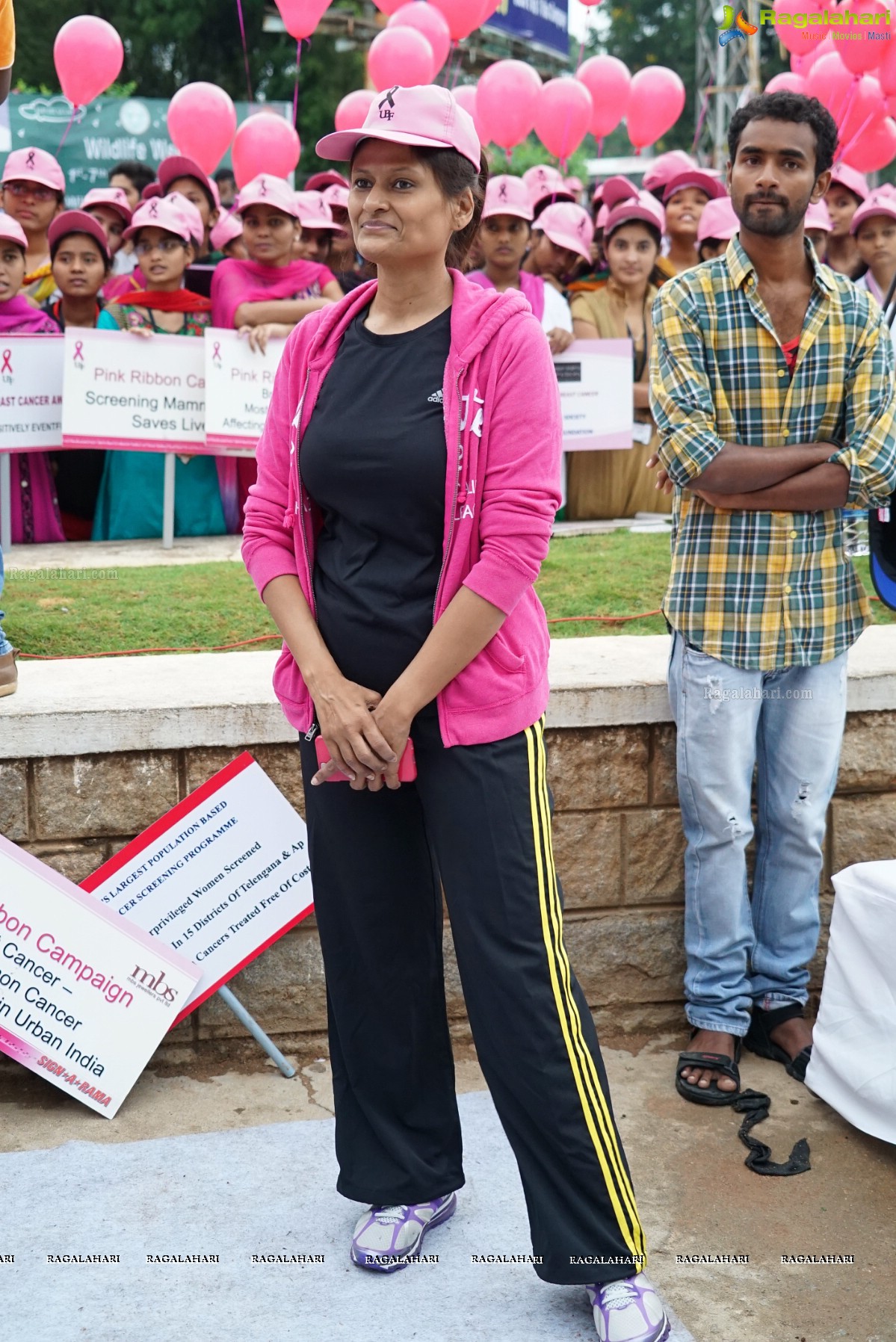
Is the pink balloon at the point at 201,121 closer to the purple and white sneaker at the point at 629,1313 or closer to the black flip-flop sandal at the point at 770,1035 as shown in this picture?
the black flip-flop sandal at the point at 770,1035

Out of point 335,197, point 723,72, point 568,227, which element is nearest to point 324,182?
point 335,197

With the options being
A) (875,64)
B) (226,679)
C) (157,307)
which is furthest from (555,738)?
(875,64)

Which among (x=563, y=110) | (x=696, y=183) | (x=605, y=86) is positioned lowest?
(x=696, y=183)

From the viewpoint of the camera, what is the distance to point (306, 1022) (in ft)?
12.2

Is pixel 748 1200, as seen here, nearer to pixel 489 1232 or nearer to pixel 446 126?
pixel 489 1232

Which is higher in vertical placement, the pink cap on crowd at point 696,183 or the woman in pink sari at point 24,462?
the pink cap on crowd at point 696,183

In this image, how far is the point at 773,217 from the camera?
10.9 ft

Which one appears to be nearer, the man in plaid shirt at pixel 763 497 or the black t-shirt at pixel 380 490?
the black t-shirt at pixel 380 490

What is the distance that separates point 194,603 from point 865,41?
23.6 feet

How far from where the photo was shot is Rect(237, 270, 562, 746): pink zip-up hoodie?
2.39 meters

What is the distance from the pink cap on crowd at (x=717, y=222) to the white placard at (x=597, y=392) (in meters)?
0.73

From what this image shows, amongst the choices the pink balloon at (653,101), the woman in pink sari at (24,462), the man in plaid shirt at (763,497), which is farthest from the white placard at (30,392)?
the pink balloon at (653,101)

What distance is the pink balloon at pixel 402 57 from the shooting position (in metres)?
9.54

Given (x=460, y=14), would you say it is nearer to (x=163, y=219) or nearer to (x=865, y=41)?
(x=865, y=41)
